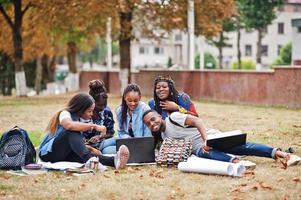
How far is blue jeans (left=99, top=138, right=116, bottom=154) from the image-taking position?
31.5ft

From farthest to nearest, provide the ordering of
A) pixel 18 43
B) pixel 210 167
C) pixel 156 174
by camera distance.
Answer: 1. pixel 18 43
2. pixel 156 174
3. pixel 210 167

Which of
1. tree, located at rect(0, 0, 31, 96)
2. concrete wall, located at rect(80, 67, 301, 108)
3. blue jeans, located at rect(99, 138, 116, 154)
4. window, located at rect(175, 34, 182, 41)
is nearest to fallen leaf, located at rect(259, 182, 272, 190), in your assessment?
blue jeans, located at rect(99, 138, 116, 154)

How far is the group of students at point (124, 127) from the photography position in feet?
29.2

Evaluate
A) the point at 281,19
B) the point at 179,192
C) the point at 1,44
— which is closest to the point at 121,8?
the point at 1,44

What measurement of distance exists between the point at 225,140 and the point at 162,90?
117 centimetres

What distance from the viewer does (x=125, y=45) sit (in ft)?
97.8

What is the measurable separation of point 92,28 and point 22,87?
15.5 ft

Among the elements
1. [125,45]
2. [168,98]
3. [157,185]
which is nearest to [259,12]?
[125,45]

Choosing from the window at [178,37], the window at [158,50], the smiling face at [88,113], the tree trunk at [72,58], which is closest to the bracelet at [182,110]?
the smiling face at [88,113]

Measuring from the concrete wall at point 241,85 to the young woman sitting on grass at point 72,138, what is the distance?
1359cm

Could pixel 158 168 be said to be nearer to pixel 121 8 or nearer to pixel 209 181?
pixel 209 181

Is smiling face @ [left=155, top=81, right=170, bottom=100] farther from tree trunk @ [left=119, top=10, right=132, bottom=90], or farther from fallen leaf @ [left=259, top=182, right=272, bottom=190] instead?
tree trunk @ [left=119, top=10, right=132, bottom=90]

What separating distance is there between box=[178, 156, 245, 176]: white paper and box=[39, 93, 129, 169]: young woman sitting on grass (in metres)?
0.82

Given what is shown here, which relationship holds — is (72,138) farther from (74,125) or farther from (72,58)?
(72,58)
